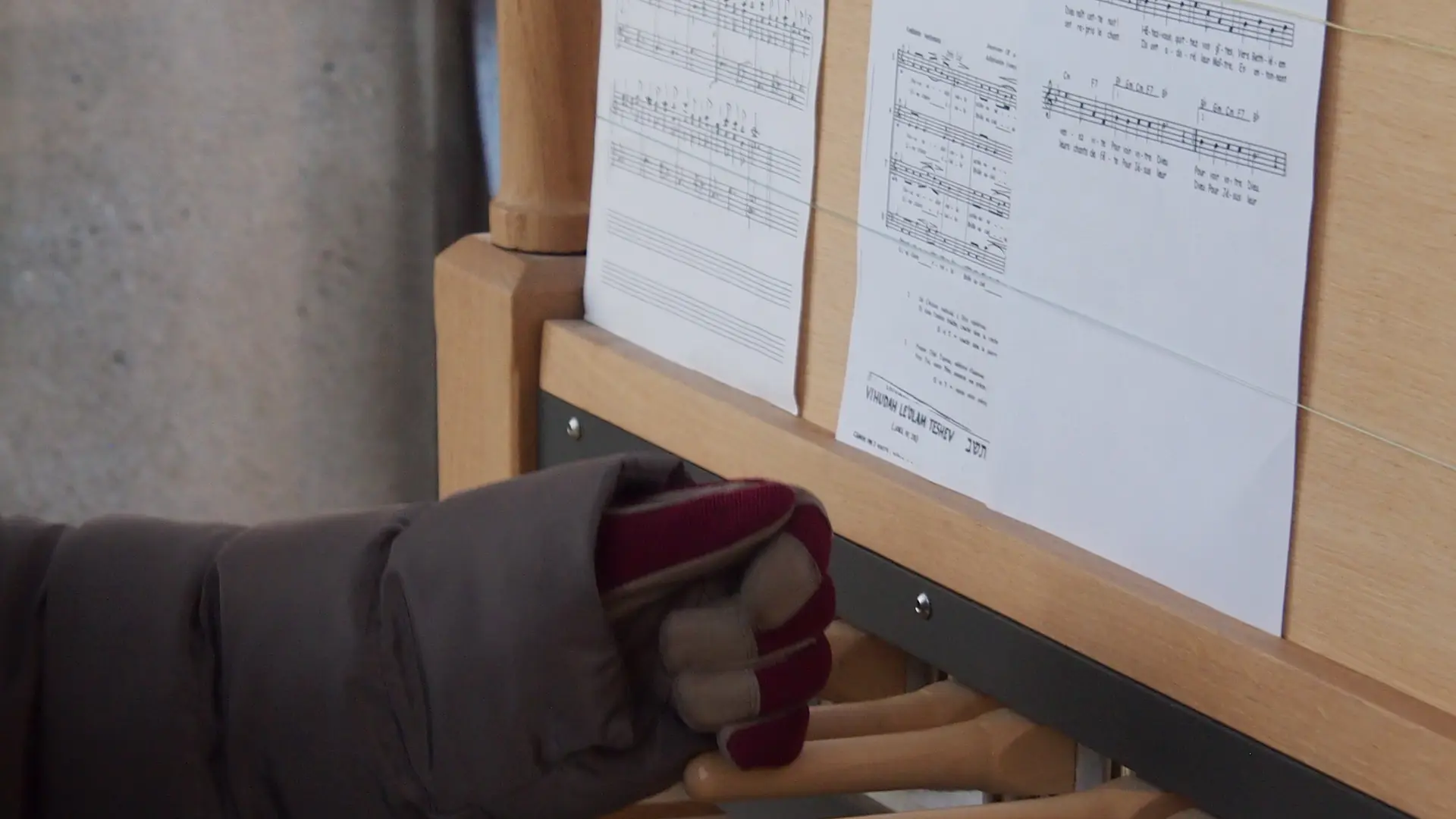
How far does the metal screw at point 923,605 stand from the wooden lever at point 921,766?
5cm

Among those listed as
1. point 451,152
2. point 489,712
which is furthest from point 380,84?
point 489,712

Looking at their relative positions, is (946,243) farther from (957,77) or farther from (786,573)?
(786,573)

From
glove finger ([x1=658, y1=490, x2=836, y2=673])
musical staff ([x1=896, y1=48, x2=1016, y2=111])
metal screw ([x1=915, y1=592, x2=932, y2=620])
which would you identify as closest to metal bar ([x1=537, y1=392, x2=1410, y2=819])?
metal screw ([x1=915, y1=592, x2=932, y2=620])

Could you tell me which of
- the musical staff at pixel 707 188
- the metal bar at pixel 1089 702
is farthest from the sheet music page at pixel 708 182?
the metal bar at pixel 1089 702

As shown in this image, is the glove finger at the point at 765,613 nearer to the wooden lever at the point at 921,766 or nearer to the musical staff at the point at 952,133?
the wooden lever at the point at 921,766

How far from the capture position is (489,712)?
23.5 inches

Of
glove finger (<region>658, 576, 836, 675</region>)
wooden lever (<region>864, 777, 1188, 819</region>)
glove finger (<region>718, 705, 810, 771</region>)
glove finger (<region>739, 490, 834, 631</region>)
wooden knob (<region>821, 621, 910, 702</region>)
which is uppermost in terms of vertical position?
glove finger (<region>739, 490, 834, 631</region>)

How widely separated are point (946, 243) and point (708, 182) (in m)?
0.17

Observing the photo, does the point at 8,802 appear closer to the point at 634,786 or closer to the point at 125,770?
the point at 125,770

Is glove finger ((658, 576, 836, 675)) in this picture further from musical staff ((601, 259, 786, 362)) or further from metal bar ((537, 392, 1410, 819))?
musical staff ((601, 259, 786, 362))

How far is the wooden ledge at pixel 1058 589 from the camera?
53 centimetres

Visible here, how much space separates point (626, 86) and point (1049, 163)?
1.02 feet

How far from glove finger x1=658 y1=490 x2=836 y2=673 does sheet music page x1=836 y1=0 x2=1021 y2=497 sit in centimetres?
11

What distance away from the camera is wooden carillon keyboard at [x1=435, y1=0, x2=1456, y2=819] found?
0.53 metres
